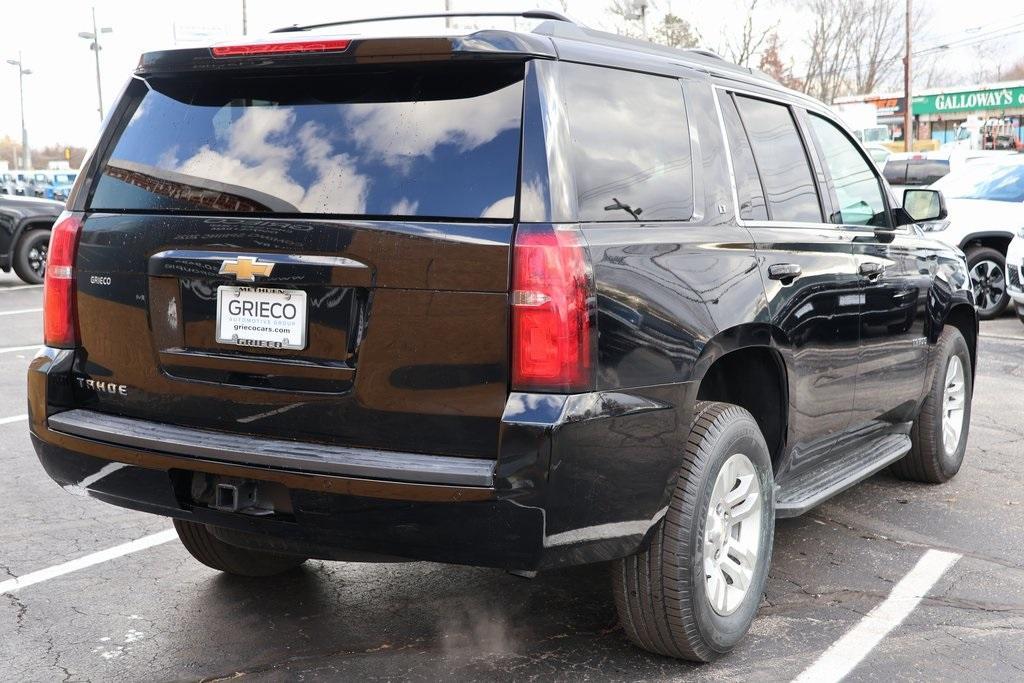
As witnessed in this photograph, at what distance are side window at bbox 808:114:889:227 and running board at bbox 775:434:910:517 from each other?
100cm

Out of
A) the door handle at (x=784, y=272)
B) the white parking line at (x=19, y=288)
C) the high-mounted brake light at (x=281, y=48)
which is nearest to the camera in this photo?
the high-mounted brake light at (x=281, y=48)

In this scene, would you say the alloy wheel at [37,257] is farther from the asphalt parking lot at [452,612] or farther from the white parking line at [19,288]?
the asphalt parking lot at [452,612]

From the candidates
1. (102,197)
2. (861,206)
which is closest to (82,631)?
(102,197)

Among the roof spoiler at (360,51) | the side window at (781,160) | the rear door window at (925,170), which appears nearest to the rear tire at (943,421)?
the side window at (781,160)

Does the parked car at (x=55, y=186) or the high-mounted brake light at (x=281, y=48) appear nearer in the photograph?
the high-mounted brake light at (x=281, y=48)

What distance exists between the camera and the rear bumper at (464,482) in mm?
2826

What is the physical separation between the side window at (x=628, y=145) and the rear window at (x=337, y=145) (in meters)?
0.25

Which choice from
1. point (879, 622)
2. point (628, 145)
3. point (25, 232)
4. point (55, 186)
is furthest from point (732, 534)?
point (55, 186)

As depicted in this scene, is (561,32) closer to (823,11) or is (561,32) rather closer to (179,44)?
(179,44)

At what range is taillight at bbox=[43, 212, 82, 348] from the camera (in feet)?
11.3

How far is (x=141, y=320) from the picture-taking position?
3.29 m

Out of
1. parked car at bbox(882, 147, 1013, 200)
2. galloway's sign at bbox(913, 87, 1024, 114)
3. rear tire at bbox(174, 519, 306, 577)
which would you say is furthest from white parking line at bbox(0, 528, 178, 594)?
galloway's sign at bbox(913, 87, 1024, 114)

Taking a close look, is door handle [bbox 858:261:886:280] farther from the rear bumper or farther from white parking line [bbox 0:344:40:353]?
white parking line [bbox 0:344:40:353]

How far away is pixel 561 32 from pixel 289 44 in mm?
776
